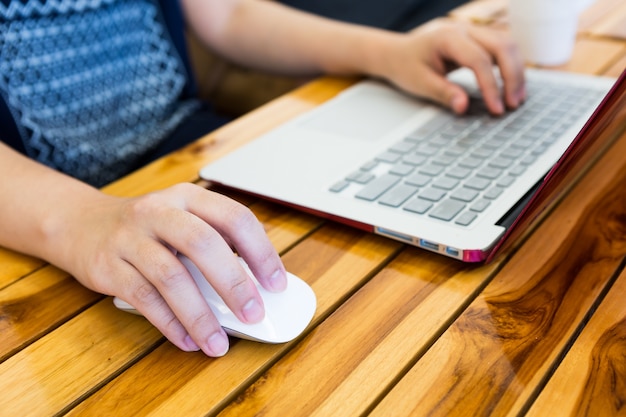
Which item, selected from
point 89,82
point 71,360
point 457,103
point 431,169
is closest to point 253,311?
point 71,360

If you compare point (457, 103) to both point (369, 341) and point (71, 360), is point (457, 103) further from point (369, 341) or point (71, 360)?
point (71, 360)

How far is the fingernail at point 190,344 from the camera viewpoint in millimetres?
408

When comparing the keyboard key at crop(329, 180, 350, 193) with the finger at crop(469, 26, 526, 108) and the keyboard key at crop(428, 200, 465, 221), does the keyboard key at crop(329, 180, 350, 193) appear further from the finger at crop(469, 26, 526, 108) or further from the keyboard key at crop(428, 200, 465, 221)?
the finger at crop(469, 26, 526, 108)

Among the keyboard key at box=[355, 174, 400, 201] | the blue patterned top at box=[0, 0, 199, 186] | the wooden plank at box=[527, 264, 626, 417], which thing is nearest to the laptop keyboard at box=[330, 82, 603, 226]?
the keyboard key at box=[355, 174, 400, 201]

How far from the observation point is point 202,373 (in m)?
0.39

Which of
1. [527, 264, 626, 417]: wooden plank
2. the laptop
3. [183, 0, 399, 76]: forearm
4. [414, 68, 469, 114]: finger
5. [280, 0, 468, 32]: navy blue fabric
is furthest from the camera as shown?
[280, 0, 468, 32]: navy blue fabric

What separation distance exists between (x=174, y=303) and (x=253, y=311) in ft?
0.16

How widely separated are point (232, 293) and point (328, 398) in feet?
0.28

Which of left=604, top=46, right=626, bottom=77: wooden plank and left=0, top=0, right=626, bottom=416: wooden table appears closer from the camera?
left=0, top=0, right=626, bottom=416: wooden table

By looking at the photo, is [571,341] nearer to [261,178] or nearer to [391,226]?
[391,226]

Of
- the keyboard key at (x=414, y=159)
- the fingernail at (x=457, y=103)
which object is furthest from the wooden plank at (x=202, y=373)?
the fingernail at (x=457, y=103)

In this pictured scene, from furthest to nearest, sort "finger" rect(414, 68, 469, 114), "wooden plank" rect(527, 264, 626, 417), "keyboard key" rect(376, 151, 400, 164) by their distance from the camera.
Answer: "finger" rect(414, 68, 469, 114) → "keyboard key" rect(376, 151, 400, 164) → "wooden plank" rect(527, 264, 626, 417)

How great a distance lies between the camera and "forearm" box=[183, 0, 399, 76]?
785mm

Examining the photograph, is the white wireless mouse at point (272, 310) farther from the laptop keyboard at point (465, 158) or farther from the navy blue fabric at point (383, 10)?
the navy blue fabric at point (383, 10)
